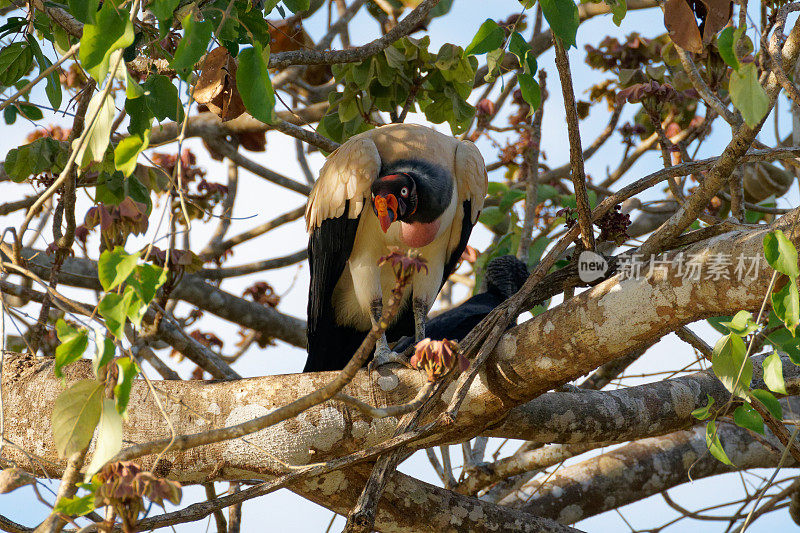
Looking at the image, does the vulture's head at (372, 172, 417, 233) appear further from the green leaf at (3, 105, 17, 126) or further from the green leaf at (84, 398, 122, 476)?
the green leaf at (84, 398, 122, 476)

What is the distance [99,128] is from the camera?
1571 millimetres

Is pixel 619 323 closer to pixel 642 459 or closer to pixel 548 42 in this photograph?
pixel 642 459

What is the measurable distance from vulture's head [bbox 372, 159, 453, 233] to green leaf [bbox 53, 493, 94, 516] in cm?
202

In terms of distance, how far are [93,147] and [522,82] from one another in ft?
4.02

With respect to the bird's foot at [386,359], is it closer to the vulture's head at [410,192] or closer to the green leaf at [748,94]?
the vulture's head at [410,192]

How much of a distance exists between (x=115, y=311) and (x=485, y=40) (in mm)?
1287

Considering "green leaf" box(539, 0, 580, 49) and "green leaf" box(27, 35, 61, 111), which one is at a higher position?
"green leaf" box(27, 35, 61, 111)


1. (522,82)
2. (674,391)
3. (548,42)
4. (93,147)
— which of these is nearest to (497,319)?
(522,82)

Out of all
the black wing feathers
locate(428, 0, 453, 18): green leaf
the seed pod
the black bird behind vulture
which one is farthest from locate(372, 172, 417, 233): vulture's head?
the seed pod

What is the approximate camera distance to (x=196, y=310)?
512cm

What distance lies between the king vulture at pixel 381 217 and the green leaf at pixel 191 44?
176 cm

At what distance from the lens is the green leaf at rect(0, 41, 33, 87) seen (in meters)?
2.84

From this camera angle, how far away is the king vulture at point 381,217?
360 centimetres

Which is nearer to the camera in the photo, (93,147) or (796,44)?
(93,147)
